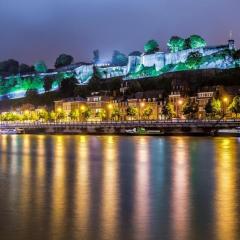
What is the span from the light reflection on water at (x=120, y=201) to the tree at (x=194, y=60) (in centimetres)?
6534

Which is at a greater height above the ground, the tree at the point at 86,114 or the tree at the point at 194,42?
the tree at the point at 194,42

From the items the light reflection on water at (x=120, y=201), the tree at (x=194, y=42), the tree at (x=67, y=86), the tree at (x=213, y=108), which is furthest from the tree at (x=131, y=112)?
the light reflection on water at (x=120, y=201)

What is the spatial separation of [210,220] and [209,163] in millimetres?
13888

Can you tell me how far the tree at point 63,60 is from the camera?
424 feet

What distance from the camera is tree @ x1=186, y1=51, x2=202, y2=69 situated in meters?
88.8

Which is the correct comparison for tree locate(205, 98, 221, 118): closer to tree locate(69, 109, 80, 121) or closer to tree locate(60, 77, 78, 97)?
tree locate(69, 109, 80, 121)

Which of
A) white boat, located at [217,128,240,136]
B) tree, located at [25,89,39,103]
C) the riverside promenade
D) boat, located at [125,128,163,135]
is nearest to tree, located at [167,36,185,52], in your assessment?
tree, located at [25,89,39,103]

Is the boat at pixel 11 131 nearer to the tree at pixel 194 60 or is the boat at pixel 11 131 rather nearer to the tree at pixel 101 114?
the tree at pixel 101 114

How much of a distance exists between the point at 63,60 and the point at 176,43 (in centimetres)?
3967

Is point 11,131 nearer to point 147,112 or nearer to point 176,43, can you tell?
point 147,112

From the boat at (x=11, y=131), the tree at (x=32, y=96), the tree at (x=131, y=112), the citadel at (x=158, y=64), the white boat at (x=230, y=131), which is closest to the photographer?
the white boat at (x=230, y=131)

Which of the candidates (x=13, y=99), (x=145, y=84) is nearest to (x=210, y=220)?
(x=145, y=84)

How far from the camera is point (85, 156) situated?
30094 mm

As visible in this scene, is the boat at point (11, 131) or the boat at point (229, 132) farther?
the boat at point (11, 131)
